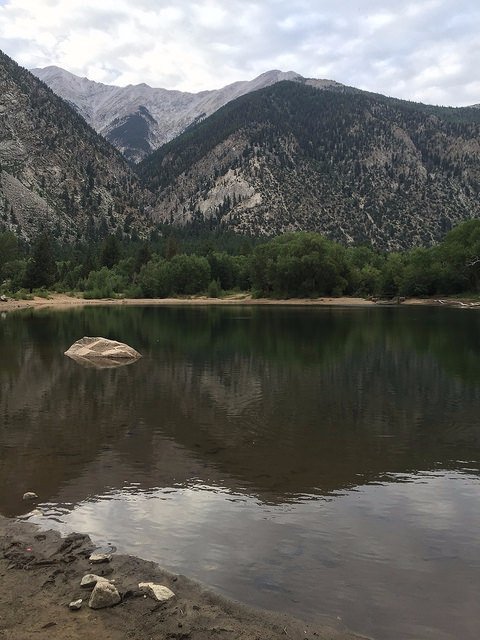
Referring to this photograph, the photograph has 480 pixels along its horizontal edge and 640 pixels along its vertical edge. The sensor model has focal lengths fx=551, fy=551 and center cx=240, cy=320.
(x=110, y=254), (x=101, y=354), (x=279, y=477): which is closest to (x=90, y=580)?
(x=279, y=477)

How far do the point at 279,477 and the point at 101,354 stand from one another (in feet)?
80.1

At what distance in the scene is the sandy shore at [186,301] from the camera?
116669 mm

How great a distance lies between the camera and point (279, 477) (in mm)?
14031

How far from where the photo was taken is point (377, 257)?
163125mm

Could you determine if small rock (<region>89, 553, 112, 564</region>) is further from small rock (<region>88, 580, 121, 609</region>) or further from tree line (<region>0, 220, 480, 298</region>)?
tree line (<region>0, 220, 480, 298</region>)

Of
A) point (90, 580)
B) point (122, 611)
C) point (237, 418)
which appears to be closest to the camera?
point (122, 611)

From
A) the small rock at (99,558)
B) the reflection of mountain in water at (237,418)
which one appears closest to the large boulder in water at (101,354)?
the reflection of mountain in water at (237,418)

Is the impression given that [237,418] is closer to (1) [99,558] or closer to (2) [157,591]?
(1) [99,558]

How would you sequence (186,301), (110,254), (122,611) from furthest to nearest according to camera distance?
(110,254) < (186,301) < (122,611)

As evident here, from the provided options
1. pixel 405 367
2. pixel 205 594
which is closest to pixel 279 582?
pixel 205 594

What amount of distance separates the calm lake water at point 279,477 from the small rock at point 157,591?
0.80 metres

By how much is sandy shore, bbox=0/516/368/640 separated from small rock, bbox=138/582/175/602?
0.08 meters

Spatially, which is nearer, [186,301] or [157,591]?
[157,591]

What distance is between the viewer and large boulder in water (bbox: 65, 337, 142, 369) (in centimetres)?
3488
